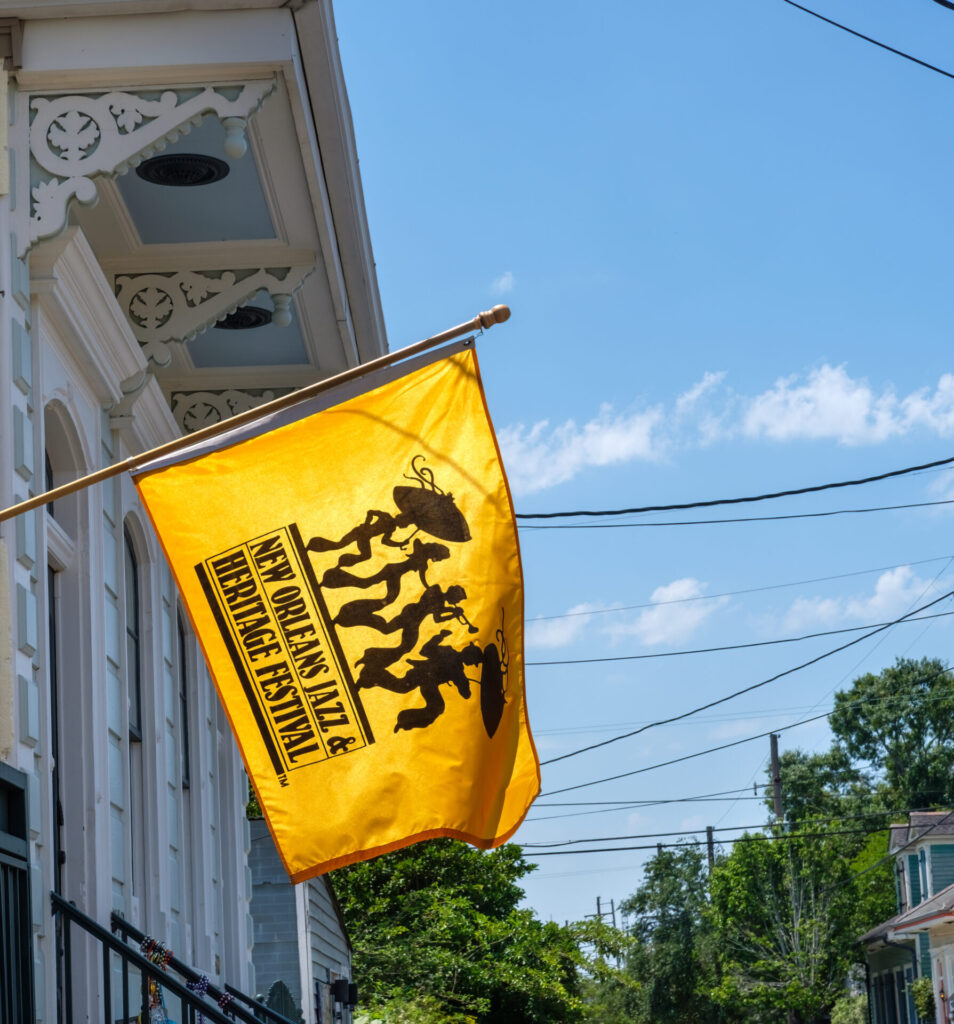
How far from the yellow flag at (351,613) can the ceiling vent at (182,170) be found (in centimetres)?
325

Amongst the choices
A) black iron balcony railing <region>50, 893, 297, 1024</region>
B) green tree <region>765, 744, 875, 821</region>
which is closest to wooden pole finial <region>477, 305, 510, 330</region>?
black iron balcony railing <region>50, 893, 297, 1024</region>

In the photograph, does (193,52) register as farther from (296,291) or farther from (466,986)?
(466,986)

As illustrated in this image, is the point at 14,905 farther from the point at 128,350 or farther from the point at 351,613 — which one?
the point at 128,350

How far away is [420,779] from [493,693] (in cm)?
40

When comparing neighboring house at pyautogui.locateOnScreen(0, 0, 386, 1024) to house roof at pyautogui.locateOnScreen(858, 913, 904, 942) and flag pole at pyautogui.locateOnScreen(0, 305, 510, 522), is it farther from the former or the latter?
house roof at pyautogui.locateOnScreen(858, 913, 904, 942)

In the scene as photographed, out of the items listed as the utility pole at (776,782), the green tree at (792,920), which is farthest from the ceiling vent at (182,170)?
the utility pole at (776,782)

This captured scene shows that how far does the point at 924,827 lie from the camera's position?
4372 cm

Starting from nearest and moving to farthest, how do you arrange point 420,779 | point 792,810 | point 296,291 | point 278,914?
point 420,779
point 296,291
point 278,914
point 792,810

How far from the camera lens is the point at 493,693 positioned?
5059 millimetres

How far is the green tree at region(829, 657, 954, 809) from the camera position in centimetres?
6981

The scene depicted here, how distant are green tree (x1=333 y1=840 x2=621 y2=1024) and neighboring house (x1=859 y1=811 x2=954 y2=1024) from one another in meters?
10.1

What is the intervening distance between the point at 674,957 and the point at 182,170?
185 feet

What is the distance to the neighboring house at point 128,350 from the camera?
6.01 metres

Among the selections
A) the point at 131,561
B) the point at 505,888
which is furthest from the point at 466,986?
the point at 131,561
